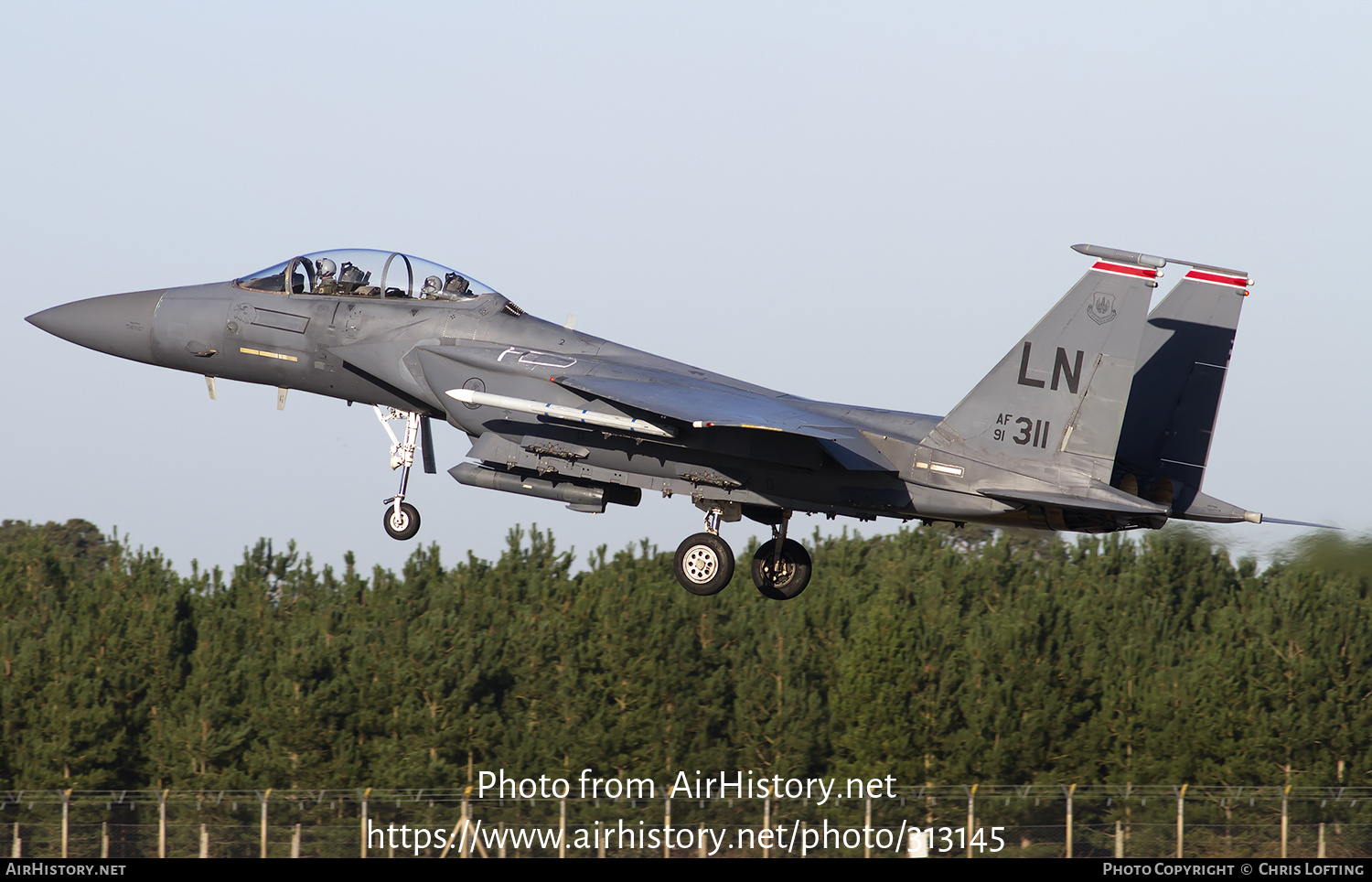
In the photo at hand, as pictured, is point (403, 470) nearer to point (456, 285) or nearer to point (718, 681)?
point (456, 285)

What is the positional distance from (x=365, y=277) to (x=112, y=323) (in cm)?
353

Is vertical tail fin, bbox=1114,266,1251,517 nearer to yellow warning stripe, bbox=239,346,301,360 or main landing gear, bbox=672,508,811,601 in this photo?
main landing gear, bbox=672,508,811,601

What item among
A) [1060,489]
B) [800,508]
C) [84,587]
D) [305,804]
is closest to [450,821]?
[305,804]

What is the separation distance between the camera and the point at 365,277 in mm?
18141

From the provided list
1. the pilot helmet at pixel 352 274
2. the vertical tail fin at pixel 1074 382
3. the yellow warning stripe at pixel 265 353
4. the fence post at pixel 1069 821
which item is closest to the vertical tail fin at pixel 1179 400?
the vertical tail fin at pixel 1074 382

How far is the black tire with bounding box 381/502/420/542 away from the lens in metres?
17.6

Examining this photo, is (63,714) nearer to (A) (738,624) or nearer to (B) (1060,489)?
(A) (738,624)

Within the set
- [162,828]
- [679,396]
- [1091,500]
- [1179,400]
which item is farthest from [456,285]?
[162,828]

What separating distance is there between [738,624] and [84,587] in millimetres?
23203

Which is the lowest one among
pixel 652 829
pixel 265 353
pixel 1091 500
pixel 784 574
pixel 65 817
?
pixel 65 817

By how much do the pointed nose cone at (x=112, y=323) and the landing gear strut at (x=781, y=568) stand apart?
833cm

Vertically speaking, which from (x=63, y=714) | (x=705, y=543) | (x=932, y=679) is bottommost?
(x=63, y=714)

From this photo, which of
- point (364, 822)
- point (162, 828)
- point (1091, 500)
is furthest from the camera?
point (364, 822)

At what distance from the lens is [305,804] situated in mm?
25969
